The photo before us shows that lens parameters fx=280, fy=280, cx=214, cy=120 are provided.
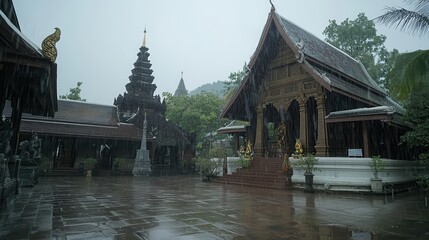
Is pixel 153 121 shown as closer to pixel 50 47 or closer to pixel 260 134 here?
pixel 260 134

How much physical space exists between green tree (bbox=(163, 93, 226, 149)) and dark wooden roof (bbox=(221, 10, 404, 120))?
12371 millimetres

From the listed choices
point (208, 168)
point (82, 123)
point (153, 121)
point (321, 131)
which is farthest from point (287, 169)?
point (82, 123)

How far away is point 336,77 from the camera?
14.1 metres

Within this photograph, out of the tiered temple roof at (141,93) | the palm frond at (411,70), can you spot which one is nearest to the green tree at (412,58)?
the palm frond at (411,70)

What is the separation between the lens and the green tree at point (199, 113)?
Result: 2961 cm

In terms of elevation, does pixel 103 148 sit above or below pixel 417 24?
below

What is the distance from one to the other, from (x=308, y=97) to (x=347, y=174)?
13.6ft

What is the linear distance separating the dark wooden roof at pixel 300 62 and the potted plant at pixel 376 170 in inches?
119

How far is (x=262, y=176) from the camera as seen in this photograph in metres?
13.2

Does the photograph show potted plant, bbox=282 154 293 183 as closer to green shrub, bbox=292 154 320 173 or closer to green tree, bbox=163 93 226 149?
green shrub, bbox=292 154 320 173

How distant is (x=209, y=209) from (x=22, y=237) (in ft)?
11.8

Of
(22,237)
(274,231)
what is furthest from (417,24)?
(22,237)

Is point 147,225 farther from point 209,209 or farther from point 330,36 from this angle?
point 330,36

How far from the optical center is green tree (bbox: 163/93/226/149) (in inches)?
1166
